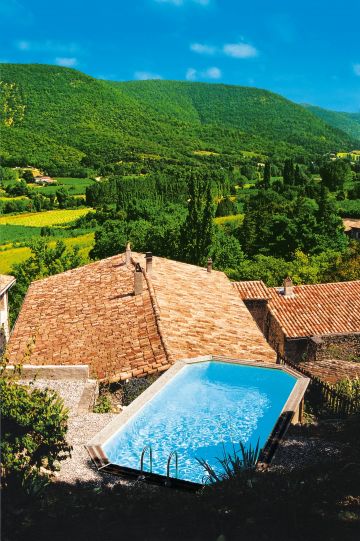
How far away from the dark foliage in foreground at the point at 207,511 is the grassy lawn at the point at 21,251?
3786cm

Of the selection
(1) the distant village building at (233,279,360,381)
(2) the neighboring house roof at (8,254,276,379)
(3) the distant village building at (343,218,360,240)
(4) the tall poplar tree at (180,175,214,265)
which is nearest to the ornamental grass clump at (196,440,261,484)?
(2) the neighboring house roof at (8,254,276,379)

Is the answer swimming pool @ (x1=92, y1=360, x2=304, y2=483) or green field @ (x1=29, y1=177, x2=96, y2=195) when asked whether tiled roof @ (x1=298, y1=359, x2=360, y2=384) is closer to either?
swimming pool @ (x1=92, y1=360, x2=304, y2=483)

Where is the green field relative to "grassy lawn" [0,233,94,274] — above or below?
above

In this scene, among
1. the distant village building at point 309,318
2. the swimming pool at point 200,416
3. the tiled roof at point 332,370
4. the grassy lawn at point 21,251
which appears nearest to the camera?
the swimming pool at point 200,416

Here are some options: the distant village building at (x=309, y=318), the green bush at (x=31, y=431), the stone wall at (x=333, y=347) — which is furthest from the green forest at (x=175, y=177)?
the green bush at (x=31, y=431)

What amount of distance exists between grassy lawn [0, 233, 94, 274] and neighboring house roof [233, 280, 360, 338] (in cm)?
2475

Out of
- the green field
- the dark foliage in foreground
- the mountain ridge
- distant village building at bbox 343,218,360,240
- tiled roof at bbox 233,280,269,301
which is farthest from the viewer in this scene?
the mountain ridge

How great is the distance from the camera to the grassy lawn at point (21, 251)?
45.9 meters

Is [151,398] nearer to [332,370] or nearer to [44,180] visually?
[332,370]

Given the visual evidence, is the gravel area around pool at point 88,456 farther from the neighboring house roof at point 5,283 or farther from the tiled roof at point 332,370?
the neighboring house roof at point 5,283

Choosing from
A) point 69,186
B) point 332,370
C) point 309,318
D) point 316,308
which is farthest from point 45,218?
point 332,370

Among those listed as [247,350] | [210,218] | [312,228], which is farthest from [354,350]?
[312,228]

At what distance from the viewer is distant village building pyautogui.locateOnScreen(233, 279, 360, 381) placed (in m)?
20.2

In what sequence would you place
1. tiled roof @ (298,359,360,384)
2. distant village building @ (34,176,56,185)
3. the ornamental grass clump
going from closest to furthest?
the ornamental grass clump → tiled roof @ (298,359,360,384) → distant village building @ (34,176,56,185)
